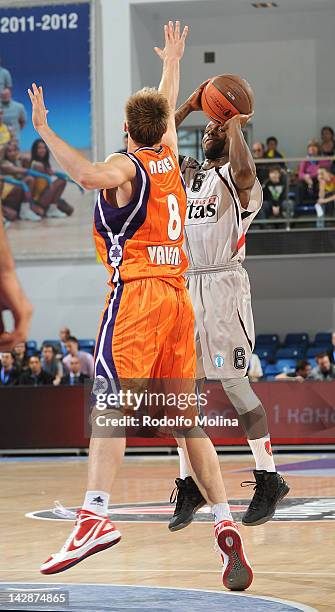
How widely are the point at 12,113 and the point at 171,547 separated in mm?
13690

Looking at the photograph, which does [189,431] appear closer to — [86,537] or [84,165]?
[86,537]

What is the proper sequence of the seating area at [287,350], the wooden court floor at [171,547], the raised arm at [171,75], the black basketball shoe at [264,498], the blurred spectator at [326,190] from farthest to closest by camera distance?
the seating area at [287,350], the blurred spectator at [326,190], the black basketball shoe at [264,498], the wooden court floor at [171,547], the raised arm at [171,75]

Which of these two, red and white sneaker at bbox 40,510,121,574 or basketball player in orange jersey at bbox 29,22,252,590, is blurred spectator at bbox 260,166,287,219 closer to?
basketball player in orange jersey at bbox 29,22,252,590

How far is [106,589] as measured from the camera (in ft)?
17.5

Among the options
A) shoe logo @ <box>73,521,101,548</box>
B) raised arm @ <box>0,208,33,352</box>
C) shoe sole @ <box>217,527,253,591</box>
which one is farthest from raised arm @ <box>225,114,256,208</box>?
shoe logo @ <box>73,521,101,548</box>

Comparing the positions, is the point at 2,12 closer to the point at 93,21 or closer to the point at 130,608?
the point at 93,21

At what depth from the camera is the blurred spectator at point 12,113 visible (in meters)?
19.5

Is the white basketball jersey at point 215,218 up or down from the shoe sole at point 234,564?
up

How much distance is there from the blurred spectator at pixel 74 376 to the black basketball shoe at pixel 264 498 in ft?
31.9

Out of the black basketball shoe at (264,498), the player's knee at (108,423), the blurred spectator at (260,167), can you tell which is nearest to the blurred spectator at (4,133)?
the blurred spectator at (260,167)

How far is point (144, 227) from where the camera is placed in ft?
16.7

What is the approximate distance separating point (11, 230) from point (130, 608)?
15.2 metres

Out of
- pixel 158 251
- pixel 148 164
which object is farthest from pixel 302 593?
pixel 148 164

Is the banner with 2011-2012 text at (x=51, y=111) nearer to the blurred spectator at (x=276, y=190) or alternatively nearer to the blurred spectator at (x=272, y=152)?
the blurred spectator at (x=272, y=152)
